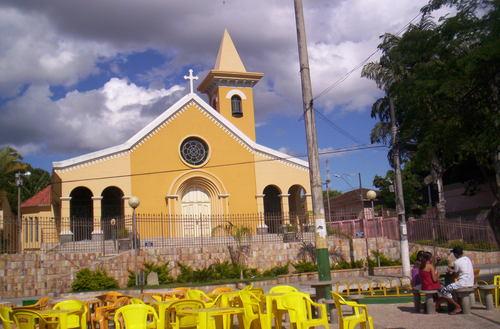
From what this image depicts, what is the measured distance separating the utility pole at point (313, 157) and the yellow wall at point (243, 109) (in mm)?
21516

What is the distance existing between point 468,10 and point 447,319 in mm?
5962

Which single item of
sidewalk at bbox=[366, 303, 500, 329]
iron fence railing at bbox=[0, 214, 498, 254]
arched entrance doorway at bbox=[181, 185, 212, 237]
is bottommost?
sidewalk at bbox=[366, 303, 500, 329]

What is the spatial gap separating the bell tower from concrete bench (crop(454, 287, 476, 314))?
24.0m

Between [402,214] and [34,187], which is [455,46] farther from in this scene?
[34,187]

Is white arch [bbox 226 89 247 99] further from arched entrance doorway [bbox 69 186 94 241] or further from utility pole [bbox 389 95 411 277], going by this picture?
utility pole [bbox 389 95 411 277]

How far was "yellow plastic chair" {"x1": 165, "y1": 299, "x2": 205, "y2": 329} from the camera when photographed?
771 centimetres

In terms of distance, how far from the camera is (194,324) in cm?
780

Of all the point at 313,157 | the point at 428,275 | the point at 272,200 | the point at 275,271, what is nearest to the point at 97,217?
the point at 275,271

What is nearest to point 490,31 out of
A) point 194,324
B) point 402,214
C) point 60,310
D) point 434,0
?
point 434,0

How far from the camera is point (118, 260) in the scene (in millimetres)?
19875

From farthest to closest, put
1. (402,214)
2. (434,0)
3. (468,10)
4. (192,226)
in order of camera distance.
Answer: (192,226) < (402,214) < (434,0) < (468,10)

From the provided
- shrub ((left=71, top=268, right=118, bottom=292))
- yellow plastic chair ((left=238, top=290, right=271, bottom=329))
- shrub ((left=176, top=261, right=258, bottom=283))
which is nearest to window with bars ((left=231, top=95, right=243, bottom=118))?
shrub ((left=176, top=261, right=258, bottom=283))

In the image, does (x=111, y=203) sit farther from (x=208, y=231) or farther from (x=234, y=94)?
(x=234, y=94)

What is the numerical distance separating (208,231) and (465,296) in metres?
15.9
